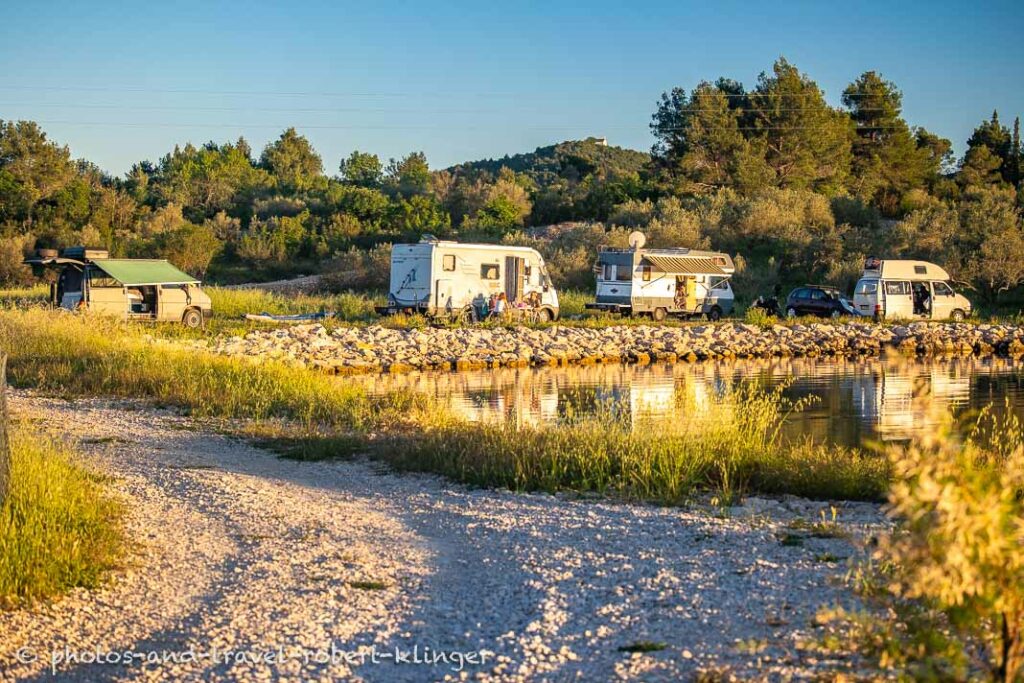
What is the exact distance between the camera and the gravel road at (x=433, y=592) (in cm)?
556

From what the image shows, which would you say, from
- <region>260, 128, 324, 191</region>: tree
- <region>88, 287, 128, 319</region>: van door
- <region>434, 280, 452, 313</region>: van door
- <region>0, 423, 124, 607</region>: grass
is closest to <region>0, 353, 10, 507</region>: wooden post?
<region>0, 423, 124, 607</region>: grass

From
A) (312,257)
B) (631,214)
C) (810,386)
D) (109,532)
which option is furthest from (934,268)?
(109,532)

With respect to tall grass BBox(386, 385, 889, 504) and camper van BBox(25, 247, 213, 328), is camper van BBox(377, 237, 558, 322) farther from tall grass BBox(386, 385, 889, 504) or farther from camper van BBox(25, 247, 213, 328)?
tall grass BBox(386, 385, 889, 504)

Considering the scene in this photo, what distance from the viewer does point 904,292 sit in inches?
1441

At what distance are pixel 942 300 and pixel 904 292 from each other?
146 cm

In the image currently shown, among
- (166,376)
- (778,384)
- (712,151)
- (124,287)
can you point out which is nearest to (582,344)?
(778,384)

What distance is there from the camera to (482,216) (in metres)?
58.4

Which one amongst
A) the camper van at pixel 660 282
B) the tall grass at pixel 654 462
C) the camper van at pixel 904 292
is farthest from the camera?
the camper van at pixel 904 292

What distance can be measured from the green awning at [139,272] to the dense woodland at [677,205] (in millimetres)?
17198

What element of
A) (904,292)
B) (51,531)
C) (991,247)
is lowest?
(51,531)

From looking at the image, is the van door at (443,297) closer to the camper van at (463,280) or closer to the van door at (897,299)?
the camper van at (463,280)

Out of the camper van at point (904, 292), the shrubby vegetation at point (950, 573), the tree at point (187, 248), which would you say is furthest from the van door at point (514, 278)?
the shrubby vegetation at point (950, 573)

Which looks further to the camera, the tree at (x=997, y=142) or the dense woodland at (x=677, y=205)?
the tree at (x=997, y=142)

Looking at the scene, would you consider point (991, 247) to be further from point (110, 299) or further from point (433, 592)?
point (433, 592)
